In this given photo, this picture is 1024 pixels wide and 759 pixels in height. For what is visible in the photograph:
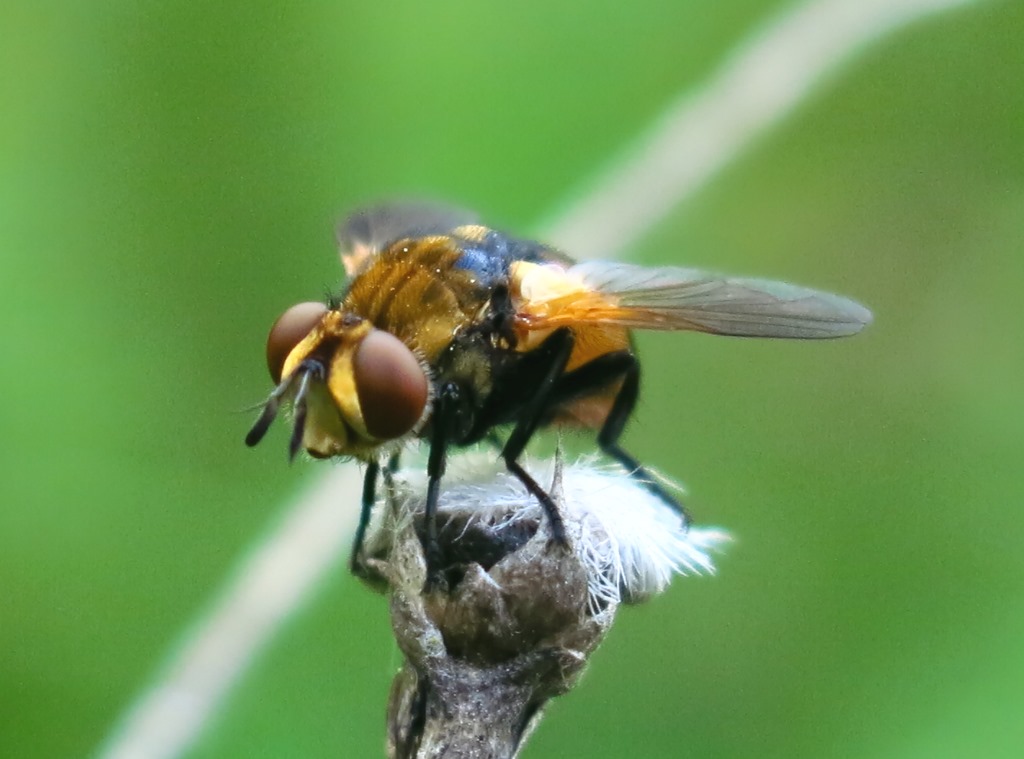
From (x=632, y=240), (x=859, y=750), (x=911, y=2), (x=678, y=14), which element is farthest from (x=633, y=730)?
(x=911, y=2)

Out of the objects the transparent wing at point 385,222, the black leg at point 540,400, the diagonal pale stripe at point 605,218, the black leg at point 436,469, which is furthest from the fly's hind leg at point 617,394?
the diagonal pale stripe at point 605,218

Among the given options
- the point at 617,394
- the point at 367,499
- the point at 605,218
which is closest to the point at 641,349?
the point at 605,218

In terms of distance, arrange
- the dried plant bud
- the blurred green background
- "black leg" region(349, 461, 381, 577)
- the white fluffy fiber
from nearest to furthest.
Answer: the dried plant bud → the white fluffy fiber → "black leg" region(349, 461, 381, 577) → the blurred green background

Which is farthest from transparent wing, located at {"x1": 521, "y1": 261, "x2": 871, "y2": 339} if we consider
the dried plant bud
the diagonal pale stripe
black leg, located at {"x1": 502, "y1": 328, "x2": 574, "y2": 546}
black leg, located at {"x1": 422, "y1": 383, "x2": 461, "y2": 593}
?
the diagonal pale stripe

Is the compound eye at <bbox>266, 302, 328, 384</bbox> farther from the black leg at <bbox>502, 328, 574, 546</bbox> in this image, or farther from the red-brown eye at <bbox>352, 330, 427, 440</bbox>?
the black leg at <bbox>502, 328, 574, 546</bbox>

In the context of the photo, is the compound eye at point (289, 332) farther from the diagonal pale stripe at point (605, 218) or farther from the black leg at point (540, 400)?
the diagonal pale stripe at point (605, 218)

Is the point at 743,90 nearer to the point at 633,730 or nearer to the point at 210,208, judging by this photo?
the point at 210,208

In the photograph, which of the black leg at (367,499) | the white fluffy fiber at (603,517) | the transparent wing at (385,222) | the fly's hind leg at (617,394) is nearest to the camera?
the white fluffy fiber at (603,517)

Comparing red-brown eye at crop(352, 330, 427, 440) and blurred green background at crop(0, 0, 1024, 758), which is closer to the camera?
red-brown eye at crop(352, 330, 427, 440)
